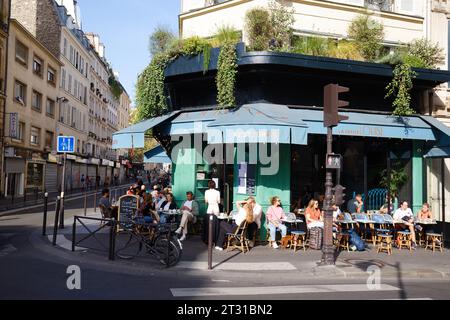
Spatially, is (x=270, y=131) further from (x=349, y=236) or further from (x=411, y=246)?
(x=411, y=246)

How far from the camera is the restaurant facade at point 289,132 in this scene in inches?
433

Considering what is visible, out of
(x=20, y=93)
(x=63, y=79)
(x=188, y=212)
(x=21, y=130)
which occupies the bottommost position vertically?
(x=188, y=212)

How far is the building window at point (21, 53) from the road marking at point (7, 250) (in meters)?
20.5

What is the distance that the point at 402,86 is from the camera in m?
11.7

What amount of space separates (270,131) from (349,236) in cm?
341

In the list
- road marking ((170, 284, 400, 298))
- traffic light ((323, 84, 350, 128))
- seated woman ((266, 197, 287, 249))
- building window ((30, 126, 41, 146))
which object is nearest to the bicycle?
road marking ((170, 284, 400, 298))

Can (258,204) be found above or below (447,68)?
below

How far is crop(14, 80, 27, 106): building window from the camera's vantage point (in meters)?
26.9

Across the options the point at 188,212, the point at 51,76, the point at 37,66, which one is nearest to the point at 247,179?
the point at 188,212

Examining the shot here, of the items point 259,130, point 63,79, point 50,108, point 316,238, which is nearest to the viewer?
point 259,130

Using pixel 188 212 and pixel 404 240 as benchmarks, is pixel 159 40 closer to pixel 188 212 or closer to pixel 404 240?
pixel 188 212

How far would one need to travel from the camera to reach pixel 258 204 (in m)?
11.0

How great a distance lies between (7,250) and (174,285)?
5.06 m
